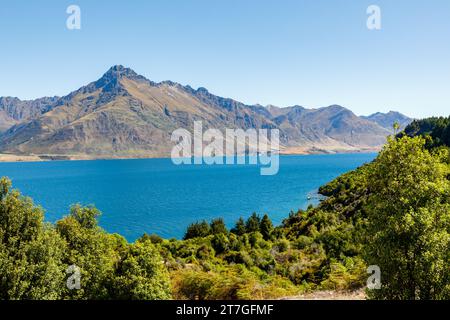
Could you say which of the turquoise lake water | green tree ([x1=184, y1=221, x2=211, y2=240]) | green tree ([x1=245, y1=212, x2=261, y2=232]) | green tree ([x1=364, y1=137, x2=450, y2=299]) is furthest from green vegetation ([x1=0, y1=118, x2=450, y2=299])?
the turquoise lake water

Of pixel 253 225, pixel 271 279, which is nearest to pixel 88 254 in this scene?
pixel 271 279

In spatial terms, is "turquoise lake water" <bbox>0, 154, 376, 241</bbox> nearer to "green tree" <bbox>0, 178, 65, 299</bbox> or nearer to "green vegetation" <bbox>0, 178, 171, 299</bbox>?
"green vegetation" <bbox>0, 178, 171, 299</bbox>

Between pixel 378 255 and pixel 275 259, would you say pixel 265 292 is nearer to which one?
pixel 378 255

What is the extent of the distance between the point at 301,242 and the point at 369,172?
35637 millimetres

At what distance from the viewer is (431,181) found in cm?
1602

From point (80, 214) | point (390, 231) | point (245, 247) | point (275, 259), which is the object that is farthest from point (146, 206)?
point (390, 231)

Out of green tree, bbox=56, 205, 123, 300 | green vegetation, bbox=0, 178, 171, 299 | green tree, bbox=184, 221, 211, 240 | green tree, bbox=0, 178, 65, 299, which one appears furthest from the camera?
green tree, bbox=184, 221, 211, 240

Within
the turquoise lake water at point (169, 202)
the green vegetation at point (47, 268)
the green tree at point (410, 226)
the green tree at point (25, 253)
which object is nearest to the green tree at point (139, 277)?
the green vegetation at point (47, 268)

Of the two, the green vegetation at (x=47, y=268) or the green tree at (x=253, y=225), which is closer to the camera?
the green vegetation at (x=47, y=268)

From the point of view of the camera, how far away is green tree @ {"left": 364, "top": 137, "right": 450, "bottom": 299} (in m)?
13.6

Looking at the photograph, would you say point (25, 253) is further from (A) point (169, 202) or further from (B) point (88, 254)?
(A) point (169, 202)

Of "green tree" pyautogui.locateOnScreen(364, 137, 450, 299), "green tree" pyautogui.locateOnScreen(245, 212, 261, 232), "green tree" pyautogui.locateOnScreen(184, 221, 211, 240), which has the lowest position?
"green tree" pyautogui.locateOnScreen(184, 221, 211, 240)

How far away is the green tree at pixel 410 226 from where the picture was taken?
1357 centimetres

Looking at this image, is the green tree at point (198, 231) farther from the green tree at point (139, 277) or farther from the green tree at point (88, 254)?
the green tree at point (139, 277)
